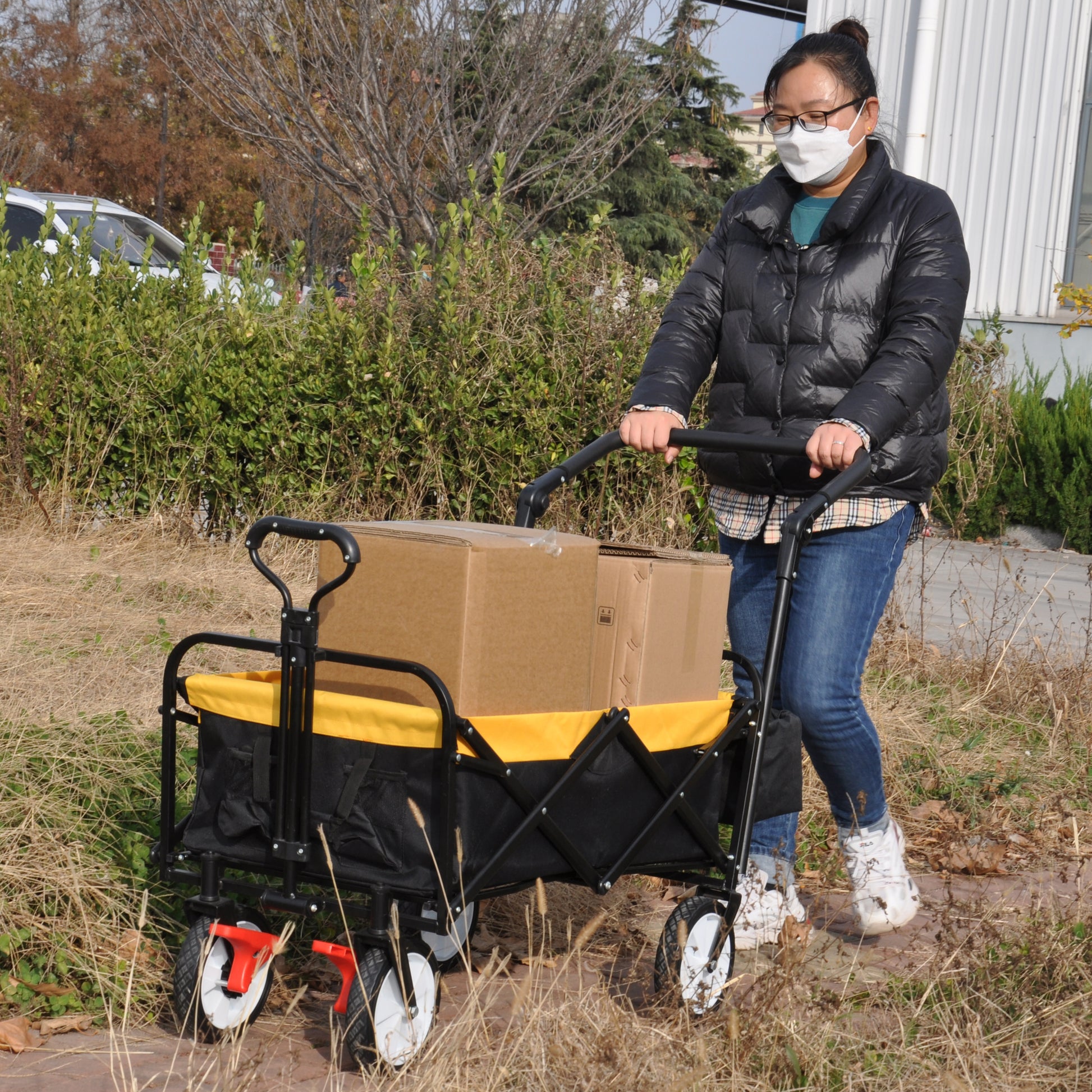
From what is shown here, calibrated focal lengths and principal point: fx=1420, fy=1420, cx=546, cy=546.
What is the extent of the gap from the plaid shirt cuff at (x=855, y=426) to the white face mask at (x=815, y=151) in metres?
0.63

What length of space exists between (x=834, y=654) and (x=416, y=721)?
1151 millimetres

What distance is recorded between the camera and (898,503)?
10.5 feet

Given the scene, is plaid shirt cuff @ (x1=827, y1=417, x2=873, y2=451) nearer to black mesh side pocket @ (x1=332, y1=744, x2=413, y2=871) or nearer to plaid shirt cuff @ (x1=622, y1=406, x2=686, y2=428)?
plaid shirt cuff @ (x1=622, y1=406, x2=686, y2=428)

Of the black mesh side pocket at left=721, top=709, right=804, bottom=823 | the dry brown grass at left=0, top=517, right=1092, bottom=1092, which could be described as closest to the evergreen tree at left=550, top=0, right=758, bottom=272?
the dry brown grass at left=0, top=517, right=1092, bottom=1092

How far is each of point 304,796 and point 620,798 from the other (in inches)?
24.1

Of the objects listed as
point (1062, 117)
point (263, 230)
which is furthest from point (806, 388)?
point (263, 230)

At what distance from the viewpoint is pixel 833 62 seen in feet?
10.2

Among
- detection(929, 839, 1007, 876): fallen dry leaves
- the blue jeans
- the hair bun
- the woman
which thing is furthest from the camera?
detection(929, 839, 1007, 876): fallen dry leaves

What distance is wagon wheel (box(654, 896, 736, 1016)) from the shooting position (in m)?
2.77

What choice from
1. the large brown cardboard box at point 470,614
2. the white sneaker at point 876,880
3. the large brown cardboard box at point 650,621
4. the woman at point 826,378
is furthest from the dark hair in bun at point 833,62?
the white sneaker at point 876,880

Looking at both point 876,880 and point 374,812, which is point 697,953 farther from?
point 374,812

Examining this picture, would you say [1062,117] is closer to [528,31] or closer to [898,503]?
[528,31]

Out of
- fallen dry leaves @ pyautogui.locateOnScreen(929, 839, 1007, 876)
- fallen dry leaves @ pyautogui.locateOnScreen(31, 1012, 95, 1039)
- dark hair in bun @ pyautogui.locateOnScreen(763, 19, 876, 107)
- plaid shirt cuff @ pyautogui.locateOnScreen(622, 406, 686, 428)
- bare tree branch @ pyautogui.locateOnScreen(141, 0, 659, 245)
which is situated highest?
bare tree branch @ pyautogui.locateOnScreen(141, 0, 659, 245)

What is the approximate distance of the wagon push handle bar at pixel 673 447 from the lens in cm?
297
